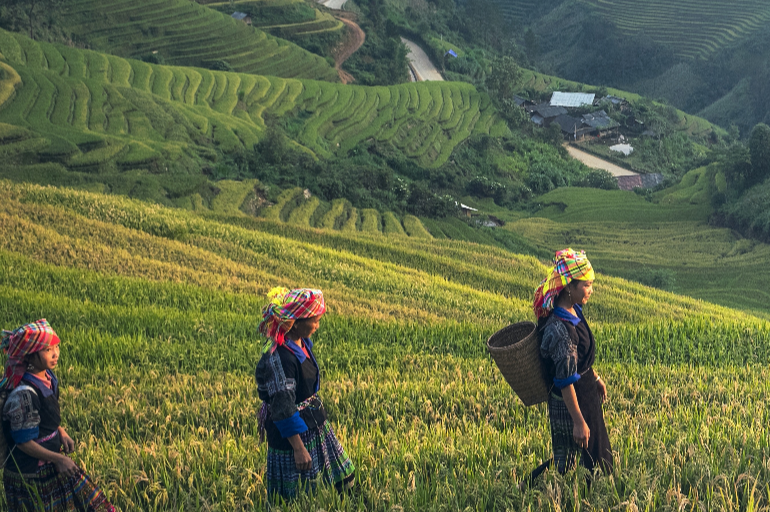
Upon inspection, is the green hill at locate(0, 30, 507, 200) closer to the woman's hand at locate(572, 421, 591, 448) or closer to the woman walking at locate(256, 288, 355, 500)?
the woman walking at locate(256, 288, 355, 500)

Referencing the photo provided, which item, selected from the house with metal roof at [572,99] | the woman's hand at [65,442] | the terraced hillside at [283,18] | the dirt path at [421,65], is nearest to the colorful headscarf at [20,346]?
the woman's hand at [65,442]

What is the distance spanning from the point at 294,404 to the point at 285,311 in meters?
0.48

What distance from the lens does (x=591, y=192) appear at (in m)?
42.8

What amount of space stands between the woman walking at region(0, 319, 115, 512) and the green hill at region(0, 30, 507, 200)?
23.8 m

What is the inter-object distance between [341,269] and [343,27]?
54.7 metres

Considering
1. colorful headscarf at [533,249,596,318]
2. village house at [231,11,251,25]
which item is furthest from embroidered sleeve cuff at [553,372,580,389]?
village house at [231,11,251,25]

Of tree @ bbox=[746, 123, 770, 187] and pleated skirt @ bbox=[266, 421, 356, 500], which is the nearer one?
pleated skirt @ bbox=[266, 421, 356, 500]

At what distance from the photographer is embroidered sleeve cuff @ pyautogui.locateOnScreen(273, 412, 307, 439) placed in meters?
3.26

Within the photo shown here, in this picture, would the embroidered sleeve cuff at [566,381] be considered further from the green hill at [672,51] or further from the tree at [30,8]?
the green hill at [672,51]

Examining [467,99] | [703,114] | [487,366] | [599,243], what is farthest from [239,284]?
[703,114]

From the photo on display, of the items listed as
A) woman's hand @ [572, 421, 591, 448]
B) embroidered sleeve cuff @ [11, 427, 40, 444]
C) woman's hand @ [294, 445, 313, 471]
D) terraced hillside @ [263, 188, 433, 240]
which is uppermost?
woman's hand @ [572, 421, 591, 448]

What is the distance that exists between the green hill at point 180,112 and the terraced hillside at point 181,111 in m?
0.07

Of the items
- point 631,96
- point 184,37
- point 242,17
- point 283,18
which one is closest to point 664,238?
point 631,96

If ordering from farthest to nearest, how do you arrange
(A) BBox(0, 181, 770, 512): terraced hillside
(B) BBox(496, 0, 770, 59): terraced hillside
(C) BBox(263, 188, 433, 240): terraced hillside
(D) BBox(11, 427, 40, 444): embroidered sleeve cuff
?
(B) BBox(496, 0, 770, 59): terraced hillside
(C) BBox(263, 188, 433, 240): terraced hillside
(A) BBox(0, 181, 770, 512): terraced hillside
(D) BBox(11, 427, 40, 444): embroidered sleeve cuff
